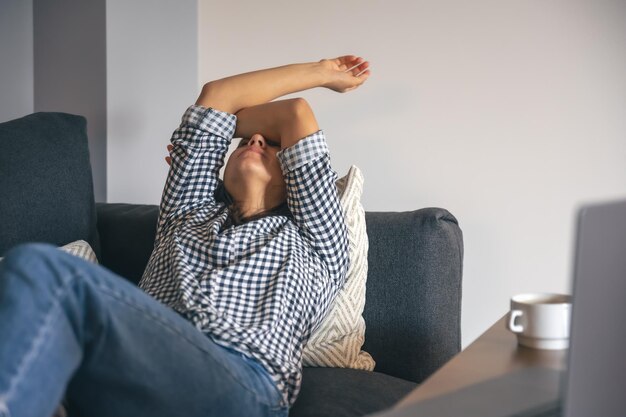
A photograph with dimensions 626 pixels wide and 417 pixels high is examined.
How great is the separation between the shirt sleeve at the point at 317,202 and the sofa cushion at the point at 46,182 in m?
0.58

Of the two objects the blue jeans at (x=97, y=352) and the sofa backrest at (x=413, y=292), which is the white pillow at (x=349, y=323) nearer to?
the sofa backrest at (x=413, y=292)

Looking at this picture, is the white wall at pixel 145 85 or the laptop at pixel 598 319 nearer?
the laptop at pixel 598 319

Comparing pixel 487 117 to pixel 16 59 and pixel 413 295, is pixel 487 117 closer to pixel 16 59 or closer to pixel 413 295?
pixel 413 295

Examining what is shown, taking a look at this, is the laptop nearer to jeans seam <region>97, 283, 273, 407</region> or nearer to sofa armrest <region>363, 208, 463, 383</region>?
jeans seam <region>97, 283, 273, 407</region>

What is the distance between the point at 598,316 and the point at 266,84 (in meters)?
1.34

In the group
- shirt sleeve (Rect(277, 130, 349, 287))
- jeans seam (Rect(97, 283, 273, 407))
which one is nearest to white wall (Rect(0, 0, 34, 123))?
shirt sleeve (Rect(277, 130, 349, 287))

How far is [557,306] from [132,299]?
0.60m

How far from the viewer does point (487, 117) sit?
205 centimetres

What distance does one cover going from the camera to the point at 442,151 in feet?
6.95

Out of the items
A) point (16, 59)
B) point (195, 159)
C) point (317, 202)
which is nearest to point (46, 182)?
point (195, 159)

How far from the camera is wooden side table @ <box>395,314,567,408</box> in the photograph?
77 cm

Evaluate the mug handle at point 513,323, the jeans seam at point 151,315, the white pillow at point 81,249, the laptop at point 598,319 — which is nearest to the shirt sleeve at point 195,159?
the white pillow at point 81,249

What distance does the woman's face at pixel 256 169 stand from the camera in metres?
1.62

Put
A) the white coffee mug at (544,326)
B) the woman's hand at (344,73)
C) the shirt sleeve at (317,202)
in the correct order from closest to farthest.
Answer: the white coffee mug at (544,326) → the shirt sleeve at (317,202) → the woman's hand at (344,73)
